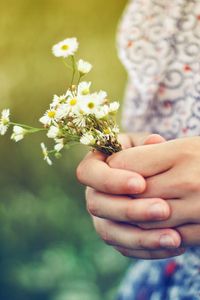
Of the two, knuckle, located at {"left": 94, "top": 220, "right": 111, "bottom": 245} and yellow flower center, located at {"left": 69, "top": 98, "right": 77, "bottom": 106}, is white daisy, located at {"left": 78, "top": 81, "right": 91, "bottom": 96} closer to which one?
yellow flower center, located at {"left": 69, "top": 98, "right": 77, "bottom": 106}

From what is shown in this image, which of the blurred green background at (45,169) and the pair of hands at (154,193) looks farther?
the blurred green background at (45,169)

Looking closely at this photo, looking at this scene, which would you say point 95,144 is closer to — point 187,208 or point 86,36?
point 187,208

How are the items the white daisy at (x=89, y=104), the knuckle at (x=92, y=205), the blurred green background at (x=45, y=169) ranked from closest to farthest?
1. the white daisy at (x=89, y=104)
2. the knuckle at (x=92, y=205)
3. the blurred green background at (x=45, y=169)

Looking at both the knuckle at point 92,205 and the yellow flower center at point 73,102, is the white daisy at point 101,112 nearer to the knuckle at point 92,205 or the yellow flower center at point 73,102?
the yellow flower center at point 73,102

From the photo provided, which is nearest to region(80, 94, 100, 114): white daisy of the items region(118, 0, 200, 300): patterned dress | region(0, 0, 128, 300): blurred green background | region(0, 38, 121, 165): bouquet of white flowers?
region(0, 38, 121, 165): bouquet of white flowers

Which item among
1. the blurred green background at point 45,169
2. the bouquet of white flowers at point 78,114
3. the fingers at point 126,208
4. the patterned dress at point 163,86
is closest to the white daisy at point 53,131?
the bouquet of white flowers at point 78,114

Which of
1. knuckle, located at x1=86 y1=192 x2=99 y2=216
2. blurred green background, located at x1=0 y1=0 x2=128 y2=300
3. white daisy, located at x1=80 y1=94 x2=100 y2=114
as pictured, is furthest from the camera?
blurred green background, located at x1=0 y1=0 x2=128 y2=300

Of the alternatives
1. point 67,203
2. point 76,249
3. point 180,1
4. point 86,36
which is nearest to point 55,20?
point 86,36

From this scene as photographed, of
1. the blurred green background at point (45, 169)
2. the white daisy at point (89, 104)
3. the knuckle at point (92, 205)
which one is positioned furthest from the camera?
the blurred green background at point (45, 169)
